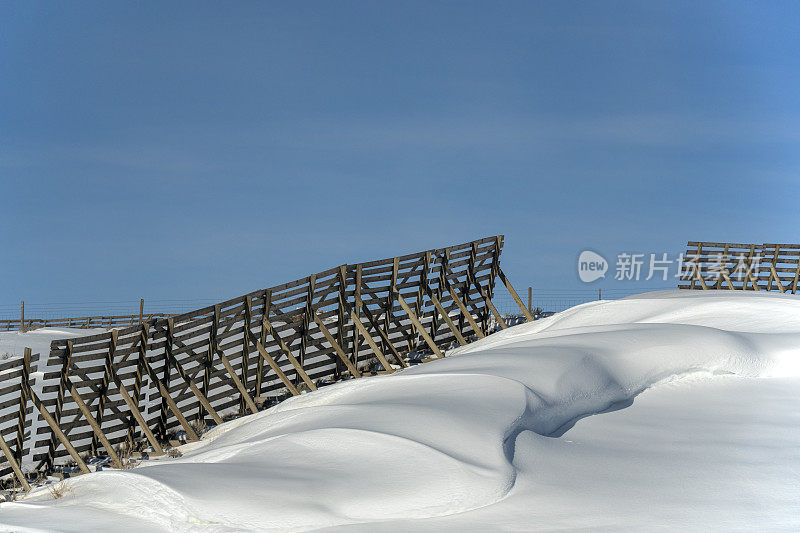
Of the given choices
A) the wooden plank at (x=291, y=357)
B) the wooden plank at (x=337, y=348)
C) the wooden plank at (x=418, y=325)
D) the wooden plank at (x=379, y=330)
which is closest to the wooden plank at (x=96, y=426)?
the wooden plank at (x=291, y=357)

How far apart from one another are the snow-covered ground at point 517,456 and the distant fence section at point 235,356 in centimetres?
360

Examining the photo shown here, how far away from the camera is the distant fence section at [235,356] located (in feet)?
43.8

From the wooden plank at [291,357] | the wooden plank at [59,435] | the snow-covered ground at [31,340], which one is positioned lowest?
the snow-covered ground at [31,340]

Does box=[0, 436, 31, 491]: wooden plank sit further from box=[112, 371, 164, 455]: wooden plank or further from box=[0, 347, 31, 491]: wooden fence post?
box=[112, 371, 164, 455]: wooden plank

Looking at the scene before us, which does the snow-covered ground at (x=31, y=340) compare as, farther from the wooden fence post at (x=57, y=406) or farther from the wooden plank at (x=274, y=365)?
the wooden plank at (x=274, y=365)

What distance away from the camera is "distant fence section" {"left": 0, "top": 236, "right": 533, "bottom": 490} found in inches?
525

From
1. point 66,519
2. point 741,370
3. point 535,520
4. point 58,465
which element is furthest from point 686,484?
point 58,465

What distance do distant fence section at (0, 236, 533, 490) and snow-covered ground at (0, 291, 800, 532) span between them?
3603 mm

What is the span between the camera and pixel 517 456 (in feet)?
25.4

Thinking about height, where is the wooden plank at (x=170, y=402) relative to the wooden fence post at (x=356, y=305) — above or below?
below

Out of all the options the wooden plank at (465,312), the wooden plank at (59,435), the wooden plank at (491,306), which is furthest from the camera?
the wooden plank at (491,306)

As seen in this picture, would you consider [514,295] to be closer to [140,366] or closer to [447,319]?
[447,319]

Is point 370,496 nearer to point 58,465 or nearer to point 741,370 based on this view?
point 741,370

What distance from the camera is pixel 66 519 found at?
7000mm
